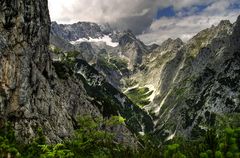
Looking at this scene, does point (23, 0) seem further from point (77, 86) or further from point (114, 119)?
point (77, 86)

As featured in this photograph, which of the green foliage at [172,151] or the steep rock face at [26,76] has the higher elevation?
the steep rock face at [26,76]

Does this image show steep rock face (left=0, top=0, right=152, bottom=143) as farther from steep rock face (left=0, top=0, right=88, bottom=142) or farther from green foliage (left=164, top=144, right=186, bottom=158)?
green foliage (left=164, top=144, right=186, bottom=158)

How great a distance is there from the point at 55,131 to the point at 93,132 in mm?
18878

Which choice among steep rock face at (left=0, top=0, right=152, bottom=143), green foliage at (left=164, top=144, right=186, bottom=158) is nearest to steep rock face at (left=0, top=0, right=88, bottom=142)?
steep rock face at (left=0, top=0, right=152, bottom=143)

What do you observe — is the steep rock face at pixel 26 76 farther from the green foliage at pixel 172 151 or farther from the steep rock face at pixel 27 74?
the green foliage at pixel 172 151

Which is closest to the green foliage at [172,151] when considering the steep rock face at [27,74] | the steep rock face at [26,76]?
the steep rock face at [27,74]

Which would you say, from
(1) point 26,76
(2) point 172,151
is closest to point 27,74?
(1) point 26,76

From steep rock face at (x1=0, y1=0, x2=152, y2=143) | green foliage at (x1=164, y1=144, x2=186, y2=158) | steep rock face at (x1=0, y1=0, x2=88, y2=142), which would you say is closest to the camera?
green foliage at (x1=164, y1=144, x2=186, y2=158)

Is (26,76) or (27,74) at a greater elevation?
(27,74)

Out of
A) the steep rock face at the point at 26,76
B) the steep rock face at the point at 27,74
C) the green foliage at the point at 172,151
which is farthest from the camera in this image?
the steep rock face at the point at 26,76

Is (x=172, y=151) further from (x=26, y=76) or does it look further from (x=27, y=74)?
(x=27, y=74)

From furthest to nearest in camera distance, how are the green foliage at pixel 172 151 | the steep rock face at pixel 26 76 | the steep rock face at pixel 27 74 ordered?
the steep rock face at pixel 26 76 → the steep rock face at pixel 27 74 → the green foliage at pixel 172 151

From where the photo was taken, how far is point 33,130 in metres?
95.3

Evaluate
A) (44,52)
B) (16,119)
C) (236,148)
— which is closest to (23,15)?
(44,52)
